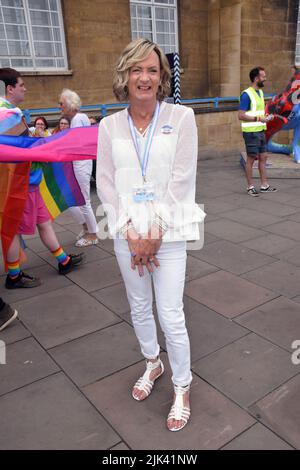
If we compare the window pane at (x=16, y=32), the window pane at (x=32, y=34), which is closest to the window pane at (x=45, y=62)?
the window pane at (x=32, y=34)

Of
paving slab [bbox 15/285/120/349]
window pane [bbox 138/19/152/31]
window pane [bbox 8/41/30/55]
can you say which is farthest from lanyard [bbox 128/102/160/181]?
window pane [bbox 138/19/152/31]

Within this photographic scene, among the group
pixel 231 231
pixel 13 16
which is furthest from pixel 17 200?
pixel 13 16

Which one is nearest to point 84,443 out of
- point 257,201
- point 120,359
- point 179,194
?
point 120,359

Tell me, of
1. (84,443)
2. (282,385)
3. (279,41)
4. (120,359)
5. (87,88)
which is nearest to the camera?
(84,443)

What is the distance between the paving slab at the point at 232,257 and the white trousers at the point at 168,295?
6.78 ft

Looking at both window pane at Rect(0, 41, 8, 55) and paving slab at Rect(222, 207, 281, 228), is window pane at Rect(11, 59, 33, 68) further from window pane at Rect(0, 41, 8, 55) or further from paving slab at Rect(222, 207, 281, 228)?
paving slab at Rect(222, 207, 281, 228)

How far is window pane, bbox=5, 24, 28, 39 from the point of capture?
10281mm

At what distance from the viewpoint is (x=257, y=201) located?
691 centimetres

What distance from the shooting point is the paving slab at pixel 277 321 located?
2994 mm

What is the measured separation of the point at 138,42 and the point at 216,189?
620 centimetres

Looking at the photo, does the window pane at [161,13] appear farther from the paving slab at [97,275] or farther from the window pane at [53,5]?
the paving slab at [97,275]

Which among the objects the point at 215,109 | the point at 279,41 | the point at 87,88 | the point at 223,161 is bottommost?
the point at 223,161

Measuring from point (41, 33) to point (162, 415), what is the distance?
11.0 metres

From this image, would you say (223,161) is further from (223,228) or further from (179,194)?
(179,194)
